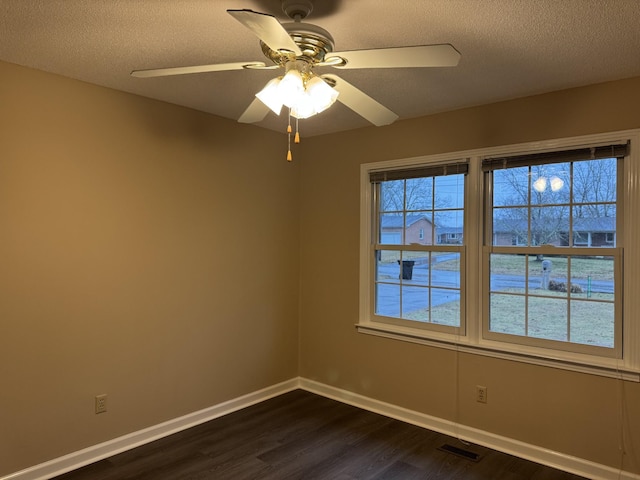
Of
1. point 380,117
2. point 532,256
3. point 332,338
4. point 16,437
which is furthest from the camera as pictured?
point 332,338

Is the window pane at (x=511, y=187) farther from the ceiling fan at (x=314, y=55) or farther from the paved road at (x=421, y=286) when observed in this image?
the ceiling fan at (x=314, y=55)

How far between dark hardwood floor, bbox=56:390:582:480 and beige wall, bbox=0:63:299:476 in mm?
282

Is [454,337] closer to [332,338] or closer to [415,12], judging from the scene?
[332,338]

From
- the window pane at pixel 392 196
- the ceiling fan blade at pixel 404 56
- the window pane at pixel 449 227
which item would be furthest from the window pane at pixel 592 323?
the ceiling fan blade at pixel 404 56

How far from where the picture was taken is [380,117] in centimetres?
227

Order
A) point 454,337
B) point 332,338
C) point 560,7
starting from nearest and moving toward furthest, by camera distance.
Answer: point 560,7
point 454,337
point 332,338

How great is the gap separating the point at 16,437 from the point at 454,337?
9.52ft

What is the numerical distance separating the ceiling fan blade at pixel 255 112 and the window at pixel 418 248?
160cm

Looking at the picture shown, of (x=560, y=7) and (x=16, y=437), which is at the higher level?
(x=560, y=7)

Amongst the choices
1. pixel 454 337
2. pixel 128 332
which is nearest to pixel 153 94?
pixel 128 332

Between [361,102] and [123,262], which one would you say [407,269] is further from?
[123,262]

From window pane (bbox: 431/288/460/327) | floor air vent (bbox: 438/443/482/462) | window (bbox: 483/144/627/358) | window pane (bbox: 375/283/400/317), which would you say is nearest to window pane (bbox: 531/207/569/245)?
window (bbox: 483/144/627/358)

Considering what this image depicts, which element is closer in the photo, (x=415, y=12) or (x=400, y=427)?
(x=415, y=12)

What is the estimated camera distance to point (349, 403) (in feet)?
13.1
